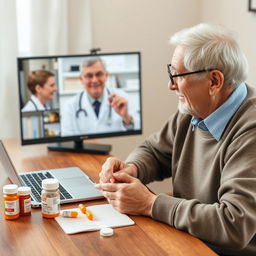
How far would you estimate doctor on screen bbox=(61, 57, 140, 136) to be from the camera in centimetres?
264

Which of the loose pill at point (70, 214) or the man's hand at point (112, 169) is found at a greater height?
the man's hand at point (112, 169)

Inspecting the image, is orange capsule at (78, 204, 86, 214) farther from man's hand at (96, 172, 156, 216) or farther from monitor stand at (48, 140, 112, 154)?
monitor stand at (48, 140, 112, 154)

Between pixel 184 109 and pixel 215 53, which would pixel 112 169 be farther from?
pixel 215 53

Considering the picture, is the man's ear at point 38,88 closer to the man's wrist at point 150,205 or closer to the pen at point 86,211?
the pen at point 86,211

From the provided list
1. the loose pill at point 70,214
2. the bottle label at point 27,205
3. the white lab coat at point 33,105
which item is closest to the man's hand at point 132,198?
the loose pill at point 70,214

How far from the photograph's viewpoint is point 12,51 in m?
2.93

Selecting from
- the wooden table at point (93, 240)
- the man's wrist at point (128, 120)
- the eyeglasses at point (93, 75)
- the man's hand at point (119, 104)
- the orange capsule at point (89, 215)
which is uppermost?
the eyeglasses at point (93, 75)

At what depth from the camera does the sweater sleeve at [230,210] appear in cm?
165

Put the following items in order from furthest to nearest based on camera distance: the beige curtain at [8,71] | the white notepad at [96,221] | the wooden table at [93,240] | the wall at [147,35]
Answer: the wall at [147,35], the beige curtain at [8,71], the white notepad at [96,221], the wooden table at [93,240]

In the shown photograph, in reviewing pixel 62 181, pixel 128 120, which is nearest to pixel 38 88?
pixel 128 120

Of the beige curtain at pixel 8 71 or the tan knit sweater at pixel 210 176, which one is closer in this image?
the tan knit sweater at pixel 210 176

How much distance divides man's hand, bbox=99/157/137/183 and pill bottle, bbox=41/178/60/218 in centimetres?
24

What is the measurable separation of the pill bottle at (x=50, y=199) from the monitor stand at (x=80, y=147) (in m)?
0.79

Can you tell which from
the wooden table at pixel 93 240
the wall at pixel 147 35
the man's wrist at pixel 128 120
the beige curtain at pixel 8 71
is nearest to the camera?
the wooden table at pixel 93 240
